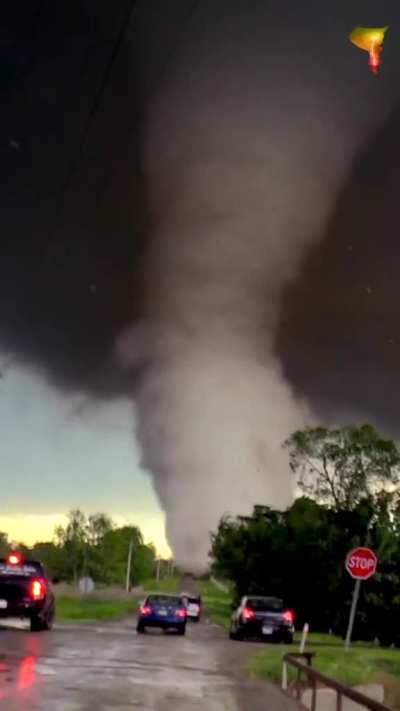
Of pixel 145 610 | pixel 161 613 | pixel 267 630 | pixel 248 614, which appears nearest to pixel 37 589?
pixel 145 610

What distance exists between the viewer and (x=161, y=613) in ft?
130

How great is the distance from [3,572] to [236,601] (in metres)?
33.2

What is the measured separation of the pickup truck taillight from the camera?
104 feet

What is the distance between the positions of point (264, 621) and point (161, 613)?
3.81m

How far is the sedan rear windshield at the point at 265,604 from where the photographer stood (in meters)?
38.9

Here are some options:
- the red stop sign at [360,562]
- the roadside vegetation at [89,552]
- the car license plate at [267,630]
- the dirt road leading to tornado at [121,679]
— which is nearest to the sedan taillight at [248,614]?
the car license plate at [267,630]

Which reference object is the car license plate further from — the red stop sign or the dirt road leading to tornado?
the red stop sign

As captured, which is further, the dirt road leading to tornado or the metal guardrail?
the dirt road leading to tornado

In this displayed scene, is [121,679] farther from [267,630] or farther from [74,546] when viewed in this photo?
[74,546]

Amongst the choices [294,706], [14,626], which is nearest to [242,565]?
[14,626]

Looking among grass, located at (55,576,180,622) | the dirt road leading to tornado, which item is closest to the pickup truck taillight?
the dirt road leading to tornado

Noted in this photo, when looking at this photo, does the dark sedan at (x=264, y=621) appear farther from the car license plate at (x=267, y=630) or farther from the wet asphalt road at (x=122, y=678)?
the wet asphalt road at (x=122, y=678)

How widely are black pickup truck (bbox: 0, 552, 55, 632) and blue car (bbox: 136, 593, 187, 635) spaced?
22.7 feet

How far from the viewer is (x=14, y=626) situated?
3478cm
